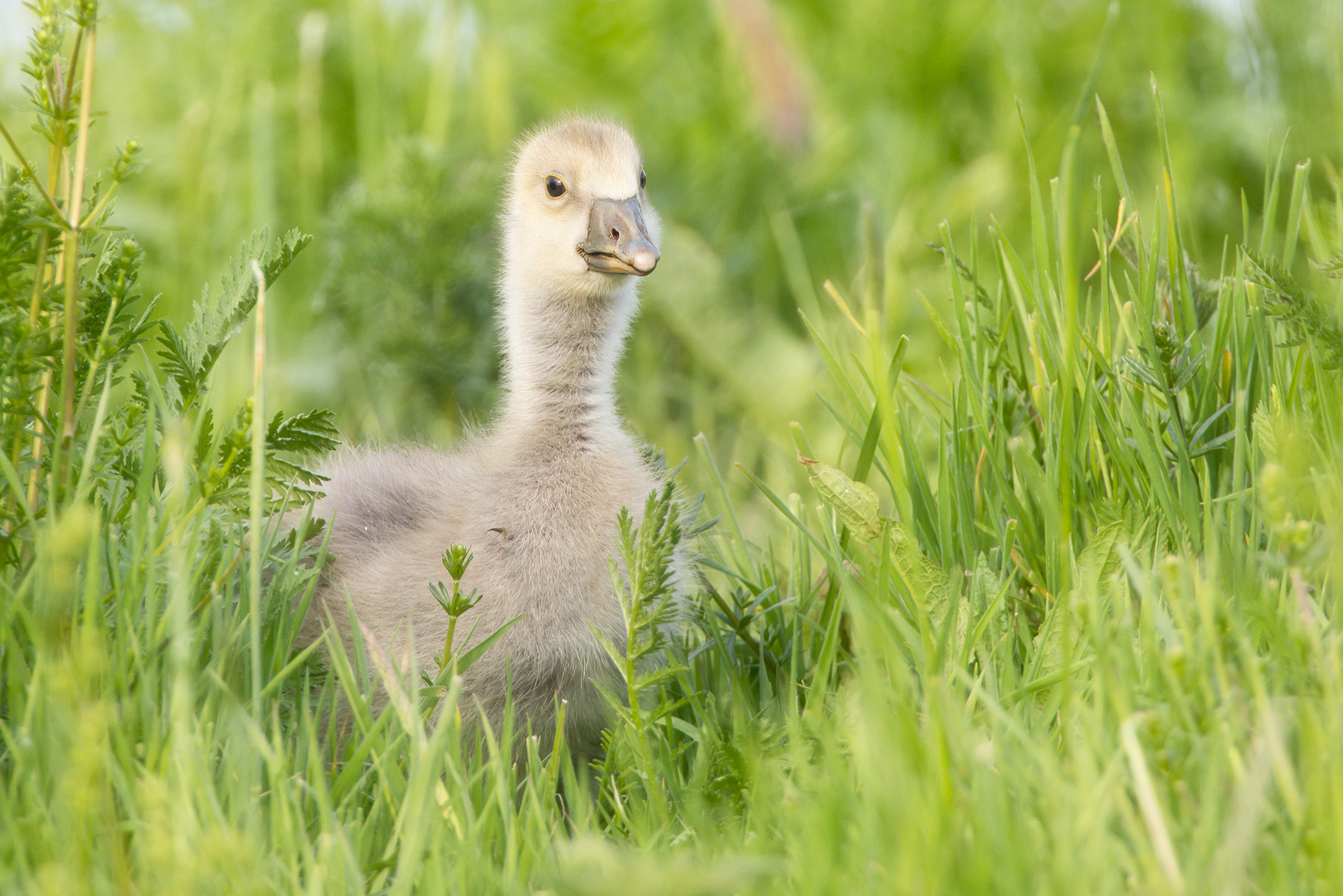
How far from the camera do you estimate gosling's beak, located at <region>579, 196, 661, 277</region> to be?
277 centimetres

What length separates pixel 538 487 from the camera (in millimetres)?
2643

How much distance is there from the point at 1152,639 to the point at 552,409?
151 cm

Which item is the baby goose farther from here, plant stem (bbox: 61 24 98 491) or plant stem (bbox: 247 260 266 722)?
plant stem (bbox: 61 24 98 491)

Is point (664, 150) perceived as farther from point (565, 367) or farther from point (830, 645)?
point (830, 645)

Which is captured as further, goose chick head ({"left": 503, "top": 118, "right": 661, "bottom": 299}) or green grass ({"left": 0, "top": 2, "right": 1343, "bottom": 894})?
goose chick head ({"left": 503, "top": 118, "right": 661, "bottom": 299})

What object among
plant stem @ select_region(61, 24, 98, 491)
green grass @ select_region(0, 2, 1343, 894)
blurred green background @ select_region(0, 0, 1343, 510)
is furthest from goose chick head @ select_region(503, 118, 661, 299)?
blurred green background @ select_region(0, 0, 1343, 510)

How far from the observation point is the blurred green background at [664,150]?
15.6 feet

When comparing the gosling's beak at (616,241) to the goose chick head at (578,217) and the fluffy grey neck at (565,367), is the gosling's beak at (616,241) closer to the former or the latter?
the goose chick head at (578,217)

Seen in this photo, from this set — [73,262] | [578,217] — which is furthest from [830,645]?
[73,262]

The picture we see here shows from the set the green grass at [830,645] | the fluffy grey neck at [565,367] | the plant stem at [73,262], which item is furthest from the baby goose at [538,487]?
the plant stem at [73,262]

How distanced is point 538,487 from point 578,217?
0.68 m

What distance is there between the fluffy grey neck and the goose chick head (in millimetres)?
38

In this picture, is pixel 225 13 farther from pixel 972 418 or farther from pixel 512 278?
pixel 972 418

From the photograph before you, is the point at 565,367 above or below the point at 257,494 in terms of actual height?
above
